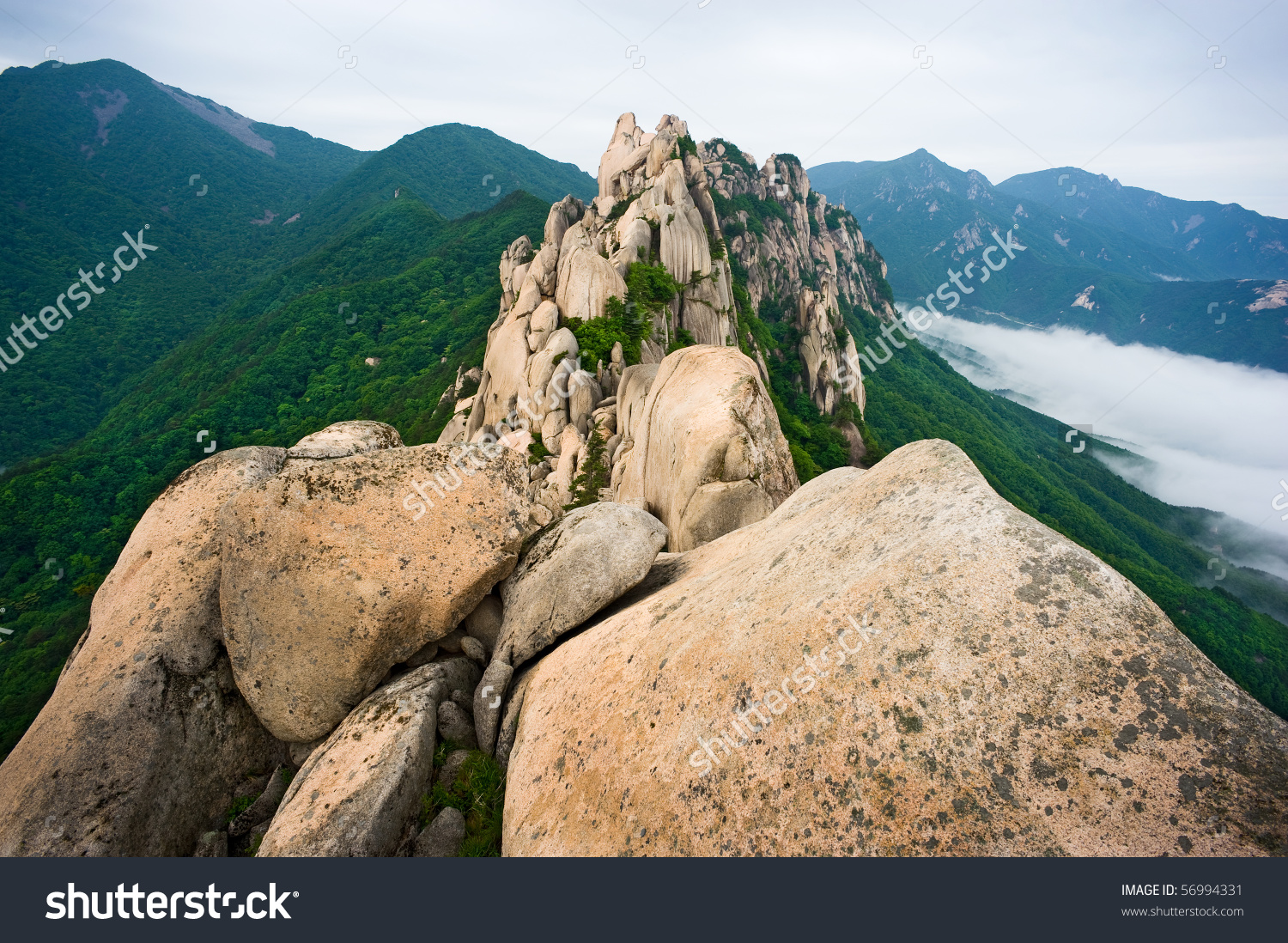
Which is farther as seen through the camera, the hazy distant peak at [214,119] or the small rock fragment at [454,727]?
the hazy distant peak at [214,119]

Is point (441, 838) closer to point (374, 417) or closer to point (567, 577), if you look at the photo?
point (567, 577)

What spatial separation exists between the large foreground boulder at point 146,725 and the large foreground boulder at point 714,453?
830 cm

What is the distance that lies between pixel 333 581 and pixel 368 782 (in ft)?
8.47

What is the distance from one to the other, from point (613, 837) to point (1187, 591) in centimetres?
8661

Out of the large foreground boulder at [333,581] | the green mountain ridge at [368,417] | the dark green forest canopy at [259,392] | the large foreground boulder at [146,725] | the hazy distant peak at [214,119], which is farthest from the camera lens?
the hazy distant peak at [214,119]

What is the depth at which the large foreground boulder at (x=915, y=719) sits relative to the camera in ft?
11.4

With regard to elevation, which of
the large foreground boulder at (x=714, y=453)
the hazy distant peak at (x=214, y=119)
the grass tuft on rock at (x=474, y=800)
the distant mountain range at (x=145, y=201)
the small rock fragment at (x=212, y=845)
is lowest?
the small rock fragment at (x=212, y=845)

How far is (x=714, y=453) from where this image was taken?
40.6ft

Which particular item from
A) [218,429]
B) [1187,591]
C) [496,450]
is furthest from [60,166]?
[1187,591]

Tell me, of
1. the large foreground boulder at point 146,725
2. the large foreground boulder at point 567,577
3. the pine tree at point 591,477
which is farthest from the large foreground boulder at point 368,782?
the pine tree at point 591,477

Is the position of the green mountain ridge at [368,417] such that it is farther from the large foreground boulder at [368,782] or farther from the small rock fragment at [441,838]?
the small rock fragment at [441,838]

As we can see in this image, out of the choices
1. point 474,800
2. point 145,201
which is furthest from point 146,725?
point 145,201

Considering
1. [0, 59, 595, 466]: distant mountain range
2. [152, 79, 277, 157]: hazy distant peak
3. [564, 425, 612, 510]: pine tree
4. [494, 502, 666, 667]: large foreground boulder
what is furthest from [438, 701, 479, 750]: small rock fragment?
[152, 79, 277, 157]: hazy distant peak
